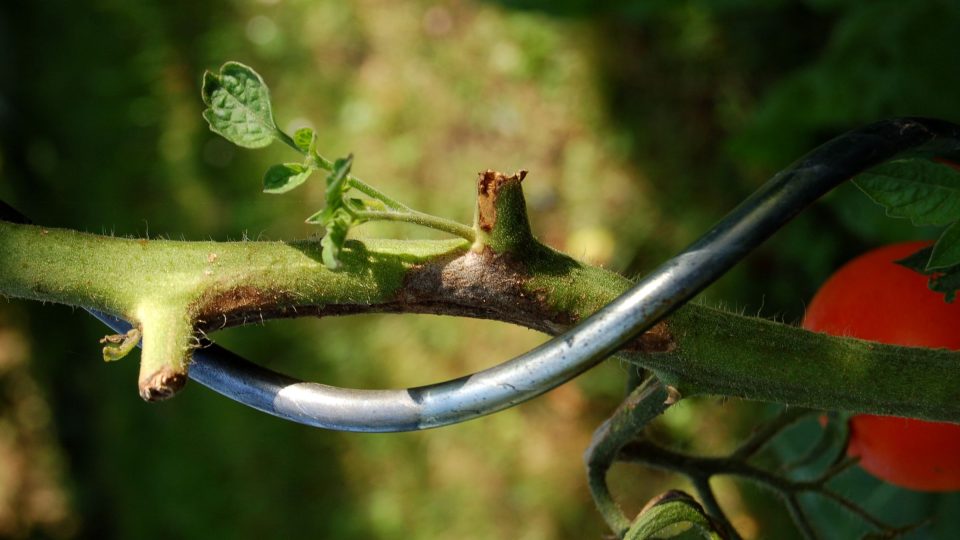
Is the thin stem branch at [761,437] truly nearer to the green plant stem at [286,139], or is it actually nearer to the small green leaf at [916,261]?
the small green leaf at [916,261]

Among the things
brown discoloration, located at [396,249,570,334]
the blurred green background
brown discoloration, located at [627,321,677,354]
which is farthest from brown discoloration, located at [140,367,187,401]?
the blurred green background

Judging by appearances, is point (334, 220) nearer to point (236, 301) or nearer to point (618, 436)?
point (236, 301)

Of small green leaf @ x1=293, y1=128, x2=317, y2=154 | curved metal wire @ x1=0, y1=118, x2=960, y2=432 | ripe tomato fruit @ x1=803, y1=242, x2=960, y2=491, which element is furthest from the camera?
ripe tomato fruit @ x1=803, y1=242, x2=960, y2=491

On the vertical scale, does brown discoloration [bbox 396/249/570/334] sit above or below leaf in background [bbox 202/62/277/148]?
below

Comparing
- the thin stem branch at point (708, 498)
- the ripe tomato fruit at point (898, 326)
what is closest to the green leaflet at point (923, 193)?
the ripe tomato fruit at point (898, 326)

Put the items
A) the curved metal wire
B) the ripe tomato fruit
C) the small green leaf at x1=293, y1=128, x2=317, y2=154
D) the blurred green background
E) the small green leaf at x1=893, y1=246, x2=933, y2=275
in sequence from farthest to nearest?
the blurred green background, the ripe tomato fruit, the small green leaf at x1=893, y1=246, x2=933, y2=275, the small green leaf at x1=293, y1=128, x2=317, y2=154, the curved metal wire

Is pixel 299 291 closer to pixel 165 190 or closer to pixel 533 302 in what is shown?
pixel 533 302

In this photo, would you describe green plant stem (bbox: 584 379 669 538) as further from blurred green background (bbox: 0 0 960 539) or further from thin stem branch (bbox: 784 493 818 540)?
blurred green background (bbox: 0 0 960 539)
